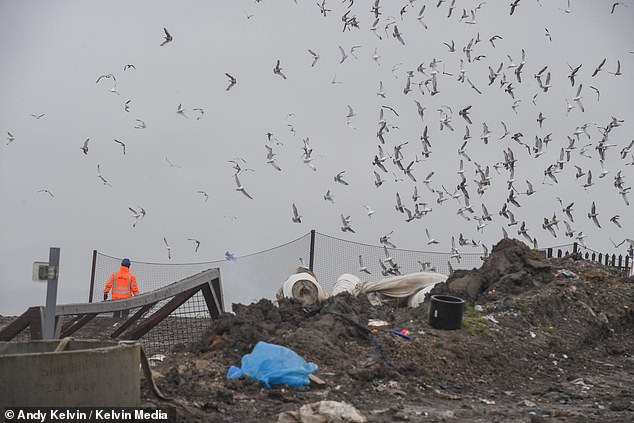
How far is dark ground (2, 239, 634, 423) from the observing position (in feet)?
Answer: 19.0

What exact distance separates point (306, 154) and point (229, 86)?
1.92 m

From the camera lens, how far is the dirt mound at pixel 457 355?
5.83 meters

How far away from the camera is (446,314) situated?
27.4 feet

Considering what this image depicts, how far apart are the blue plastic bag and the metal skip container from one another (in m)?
2.03

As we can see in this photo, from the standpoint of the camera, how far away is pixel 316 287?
10.9 m

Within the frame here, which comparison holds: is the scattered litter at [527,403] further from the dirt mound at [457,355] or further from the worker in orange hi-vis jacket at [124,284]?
the worker in orange hi-vis jacket at [124,284]

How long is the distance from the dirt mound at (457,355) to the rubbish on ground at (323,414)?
14.6 inches

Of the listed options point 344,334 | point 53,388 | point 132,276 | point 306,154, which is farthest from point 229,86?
point 53,388

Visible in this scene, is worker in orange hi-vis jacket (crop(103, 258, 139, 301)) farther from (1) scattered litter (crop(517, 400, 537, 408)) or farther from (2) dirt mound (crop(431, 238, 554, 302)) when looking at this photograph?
(1) scattered litter (crop(517, 400, 537, 408))

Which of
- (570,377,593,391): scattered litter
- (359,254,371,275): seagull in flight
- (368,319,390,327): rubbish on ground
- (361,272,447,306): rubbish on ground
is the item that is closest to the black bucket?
(368,319,390,327): rubbish on ground

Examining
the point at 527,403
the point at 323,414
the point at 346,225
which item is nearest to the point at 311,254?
the point at 346,225

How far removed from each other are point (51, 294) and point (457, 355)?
4529mm

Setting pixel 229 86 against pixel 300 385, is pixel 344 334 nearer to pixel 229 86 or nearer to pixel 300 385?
pixel 300 385

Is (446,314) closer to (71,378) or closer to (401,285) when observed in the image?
(401,285)
